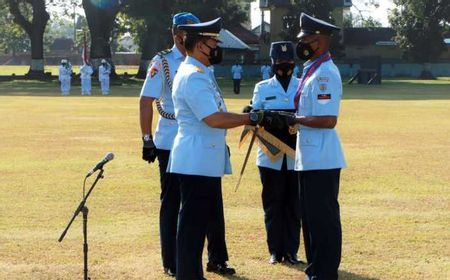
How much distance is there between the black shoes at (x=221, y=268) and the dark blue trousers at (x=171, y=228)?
35 mm

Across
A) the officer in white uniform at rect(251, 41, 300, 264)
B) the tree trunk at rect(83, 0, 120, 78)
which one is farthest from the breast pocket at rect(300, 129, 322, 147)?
the tree trunk at rect(83, 0, 120, 78)

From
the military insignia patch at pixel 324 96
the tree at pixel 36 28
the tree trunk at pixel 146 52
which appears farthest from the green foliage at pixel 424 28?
the military insignia patch at pixel 324 96

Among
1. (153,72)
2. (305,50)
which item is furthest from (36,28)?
(305,50)

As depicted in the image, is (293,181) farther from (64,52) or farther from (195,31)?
(64,52)

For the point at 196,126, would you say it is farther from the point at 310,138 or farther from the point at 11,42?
the point at 11,42

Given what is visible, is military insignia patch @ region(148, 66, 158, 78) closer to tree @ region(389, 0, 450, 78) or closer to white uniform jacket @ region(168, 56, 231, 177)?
white uniform jacket @ region(168, 56, 231, 177)

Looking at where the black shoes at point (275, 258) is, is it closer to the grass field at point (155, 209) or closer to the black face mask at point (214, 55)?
the grass field at point (155, 209)

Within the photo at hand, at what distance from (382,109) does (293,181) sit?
2231 cm

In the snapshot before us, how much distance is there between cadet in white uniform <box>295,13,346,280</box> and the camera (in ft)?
20.7

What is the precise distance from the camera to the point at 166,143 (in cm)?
733

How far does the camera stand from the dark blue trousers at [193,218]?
6.11 m

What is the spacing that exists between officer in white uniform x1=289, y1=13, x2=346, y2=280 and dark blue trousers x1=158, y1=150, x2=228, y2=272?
1.04 metres

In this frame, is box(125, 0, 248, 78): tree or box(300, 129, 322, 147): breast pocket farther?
box(125, 0, 248, 78): tree

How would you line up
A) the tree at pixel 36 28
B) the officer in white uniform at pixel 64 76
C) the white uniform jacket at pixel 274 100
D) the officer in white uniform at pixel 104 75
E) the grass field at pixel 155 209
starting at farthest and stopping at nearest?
the tree at pixel 36 28, the officer in white uniform at pixel 104 75, the officer in white uniform at pixel 64 76, the white uniform jacket at pixel 274 100, the grass field at pixel 155 209
